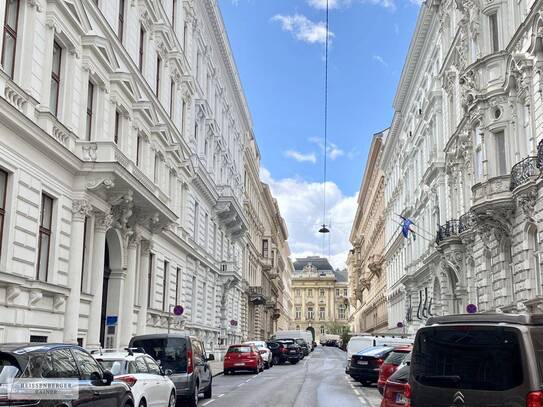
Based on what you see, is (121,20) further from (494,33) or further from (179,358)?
(494,33)

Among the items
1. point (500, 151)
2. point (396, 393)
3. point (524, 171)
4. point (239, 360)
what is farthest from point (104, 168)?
point (239, 360)

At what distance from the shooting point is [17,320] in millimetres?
16953

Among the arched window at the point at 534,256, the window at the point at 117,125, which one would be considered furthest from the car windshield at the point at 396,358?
the window at the point at 117,125

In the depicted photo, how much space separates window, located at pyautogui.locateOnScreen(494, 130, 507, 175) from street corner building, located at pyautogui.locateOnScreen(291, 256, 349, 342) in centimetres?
14578

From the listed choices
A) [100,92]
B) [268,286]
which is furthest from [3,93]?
[268,286]

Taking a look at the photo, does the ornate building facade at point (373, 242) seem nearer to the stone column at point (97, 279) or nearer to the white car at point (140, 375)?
the stone column at point (97, 279)

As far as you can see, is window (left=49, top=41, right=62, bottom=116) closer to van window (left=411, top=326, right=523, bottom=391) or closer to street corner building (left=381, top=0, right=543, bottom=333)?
van window (left=411, top=326, right=523, bottom=391)

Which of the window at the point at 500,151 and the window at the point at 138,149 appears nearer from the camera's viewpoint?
the window at the point at 500,151

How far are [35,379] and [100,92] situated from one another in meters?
16.0

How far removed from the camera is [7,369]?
27.7ft

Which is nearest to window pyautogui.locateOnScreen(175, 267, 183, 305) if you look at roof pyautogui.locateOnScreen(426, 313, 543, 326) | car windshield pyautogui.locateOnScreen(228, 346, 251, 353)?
car windshield pyautogui.locateOnScreen(228, 346, 251, 353)

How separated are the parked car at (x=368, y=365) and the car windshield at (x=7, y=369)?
1962 centimetres

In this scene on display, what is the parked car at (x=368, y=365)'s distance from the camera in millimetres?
26578

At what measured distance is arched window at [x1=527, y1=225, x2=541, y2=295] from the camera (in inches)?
909
